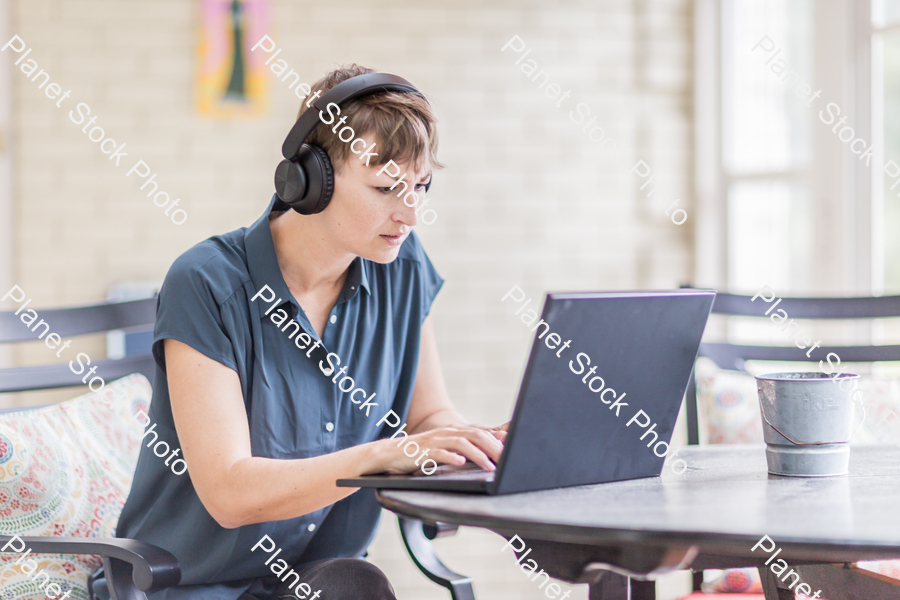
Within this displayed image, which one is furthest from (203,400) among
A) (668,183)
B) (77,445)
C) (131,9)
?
(668,183)

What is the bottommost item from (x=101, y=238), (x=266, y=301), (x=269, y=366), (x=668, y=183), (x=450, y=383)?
(x=450, y=383)

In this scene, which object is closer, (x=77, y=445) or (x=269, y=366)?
(x=269, y=366)

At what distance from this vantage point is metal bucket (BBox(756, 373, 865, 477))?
3.57 ft

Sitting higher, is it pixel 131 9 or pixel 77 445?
pixel 131 9

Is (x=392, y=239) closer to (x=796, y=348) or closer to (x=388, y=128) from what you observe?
(x=388, y=128)

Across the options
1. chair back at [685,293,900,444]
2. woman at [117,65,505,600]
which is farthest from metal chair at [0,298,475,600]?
chair back at [685,293,900,444]

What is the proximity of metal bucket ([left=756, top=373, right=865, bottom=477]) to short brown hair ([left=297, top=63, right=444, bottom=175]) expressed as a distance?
64cm

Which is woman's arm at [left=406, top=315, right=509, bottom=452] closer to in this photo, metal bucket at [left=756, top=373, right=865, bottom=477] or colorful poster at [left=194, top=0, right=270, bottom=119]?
metal bucket at [left=756, top=373, right=865, bottom=477]

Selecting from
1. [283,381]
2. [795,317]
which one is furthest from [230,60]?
[795,317]

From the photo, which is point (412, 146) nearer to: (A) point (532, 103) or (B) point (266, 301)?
(B) point (266, 301)

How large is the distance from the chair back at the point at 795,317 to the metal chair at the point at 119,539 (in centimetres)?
72

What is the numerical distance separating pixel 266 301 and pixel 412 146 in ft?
1.15

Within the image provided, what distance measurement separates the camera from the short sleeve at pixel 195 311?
1.27 metres

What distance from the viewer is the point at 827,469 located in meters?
1.12
